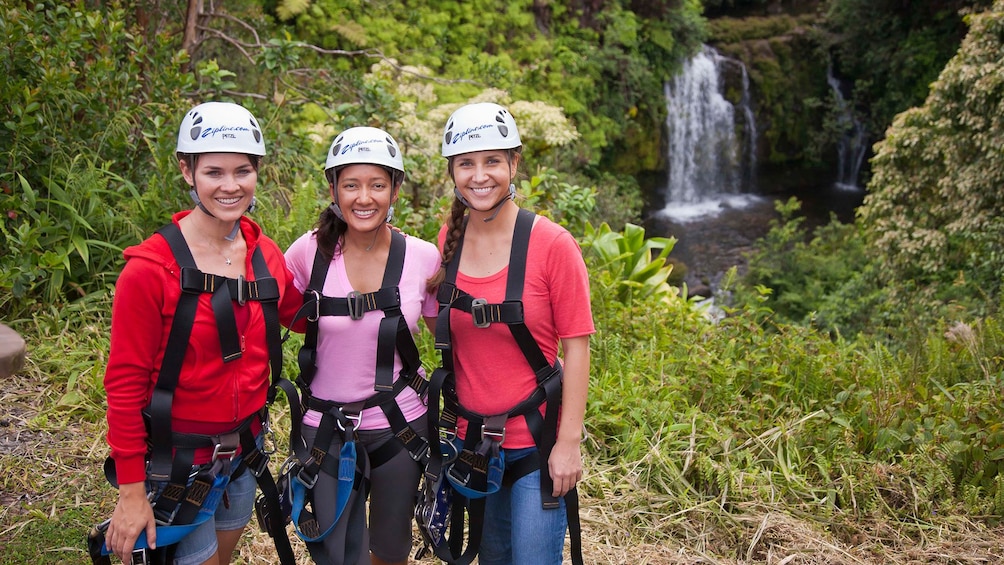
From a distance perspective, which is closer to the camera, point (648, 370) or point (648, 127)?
point (648, 370)

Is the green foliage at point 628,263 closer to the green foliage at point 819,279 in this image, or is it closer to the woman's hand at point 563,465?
the woman's hand at point 563,465

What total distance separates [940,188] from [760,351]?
7084mm

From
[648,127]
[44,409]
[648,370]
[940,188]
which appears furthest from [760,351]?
[648,127]

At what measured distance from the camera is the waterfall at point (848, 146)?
22391 millimetres

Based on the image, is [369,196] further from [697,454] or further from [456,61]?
[456,61]

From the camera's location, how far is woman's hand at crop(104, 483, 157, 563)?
2.18 metres

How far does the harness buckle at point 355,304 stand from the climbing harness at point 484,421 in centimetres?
25

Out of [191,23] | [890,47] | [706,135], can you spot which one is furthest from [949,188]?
[890,47]

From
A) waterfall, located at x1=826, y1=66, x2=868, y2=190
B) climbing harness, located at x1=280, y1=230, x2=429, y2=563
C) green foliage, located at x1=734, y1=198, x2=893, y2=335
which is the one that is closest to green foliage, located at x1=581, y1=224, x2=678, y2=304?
climbing harness, located at x1=280, y1=230, x2=429, y2=563

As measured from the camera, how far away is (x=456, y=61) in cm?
1470

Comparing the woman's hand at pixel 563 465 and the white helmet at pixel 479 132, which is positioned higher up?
the white helmet at pixel 479 132

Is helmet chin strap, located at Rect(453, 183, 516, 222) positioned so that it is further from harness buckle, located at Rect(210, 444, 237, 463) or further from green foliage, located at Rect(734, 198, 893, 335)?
green foliage, located at Rect(734, 198, 893, 335)

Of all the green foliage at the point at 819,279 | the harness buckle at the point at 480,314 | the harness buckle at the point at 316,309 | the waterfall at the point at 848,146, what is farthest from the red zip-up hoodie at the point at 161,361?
the waterfall at the point at 848,146

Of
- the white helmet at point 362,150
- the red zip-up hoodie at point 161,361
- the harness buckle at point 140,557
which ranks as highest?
the white helmet at point 362,150
